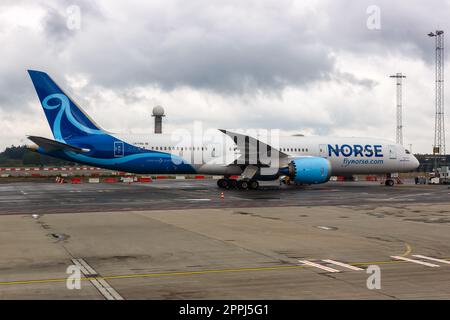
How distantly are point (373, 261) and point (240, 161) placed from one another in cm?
2706

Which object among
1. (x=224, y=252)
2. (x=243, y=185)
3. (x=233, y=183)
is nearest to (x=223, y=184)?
(x=233, y=183)

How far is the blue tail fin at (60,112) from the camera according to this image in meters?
35.5

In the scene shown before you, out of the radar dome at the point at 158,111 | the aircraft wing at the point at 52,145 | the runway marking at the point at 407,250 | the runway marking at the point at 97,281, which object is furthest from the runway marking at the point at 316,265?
the radar dome at the point at 158,111

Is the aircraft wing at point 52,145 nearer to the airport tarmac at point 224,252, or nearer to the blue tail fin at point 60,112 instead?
the blue tail fin at point 60,112

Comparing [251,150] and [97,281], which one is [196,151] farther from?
[97,281]

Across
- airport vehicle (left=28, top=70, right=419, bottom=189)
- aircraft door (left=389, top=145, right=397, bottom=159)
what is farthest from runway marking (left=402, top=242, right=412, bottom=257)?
aircraft door (left=389, top=145, right=397, bottom=159)

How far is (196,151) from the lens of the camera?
129ft

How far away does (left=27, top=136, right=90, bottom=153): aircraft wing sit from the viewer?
1330 inches

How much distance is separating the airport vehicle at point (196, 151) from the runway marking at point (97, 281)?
24.9 m

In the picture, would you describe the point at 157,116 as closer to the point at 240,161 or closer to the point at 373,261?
the point at 240,161

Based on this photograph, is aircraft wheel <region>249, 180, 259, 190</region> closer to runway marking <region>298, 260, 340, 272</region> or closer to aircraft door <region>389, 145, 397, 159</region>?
aircraft door <region>389, 145, 397, 159</region>

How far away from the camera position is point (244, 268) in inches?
414

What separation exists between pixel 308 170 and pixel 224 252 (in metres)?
24.1

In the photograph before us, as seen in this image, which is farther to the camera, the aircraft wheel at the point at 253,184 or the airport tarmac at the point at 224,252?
the aircraft wheel at the point at 253,184
